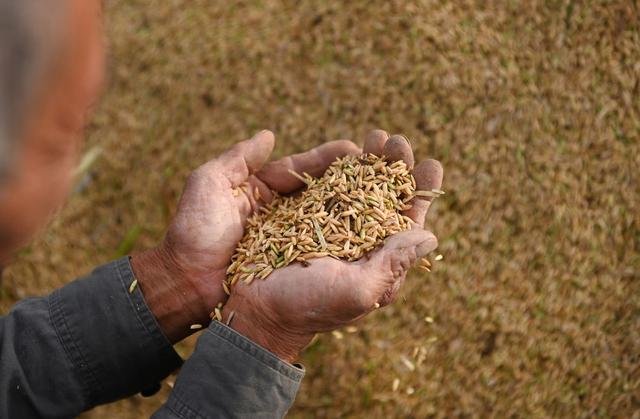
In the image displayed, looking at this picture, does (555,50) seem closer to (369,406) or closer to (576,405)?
(576,405)

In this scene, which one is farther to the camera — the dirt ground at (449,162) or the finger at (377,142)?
the dirt ground at (449,162)

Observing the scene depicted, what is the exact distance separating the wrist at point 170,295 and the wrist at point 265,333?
0.78 ft

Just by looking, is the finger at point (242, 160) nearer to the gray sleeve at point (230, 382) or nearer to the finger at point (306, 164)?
the finger at point (306, 164)

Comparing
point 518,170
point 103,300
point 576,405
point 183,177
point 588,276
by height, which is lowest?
point 576,405

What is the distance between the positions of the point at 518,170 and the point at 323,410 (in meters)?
1.35

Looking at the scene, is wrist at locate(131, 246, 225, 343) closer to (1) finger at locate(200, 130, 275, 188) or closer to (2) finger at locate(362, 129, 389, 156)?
(1) finger at locate(200, 130, 275, 188)

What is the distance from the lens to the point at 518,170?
2881mm

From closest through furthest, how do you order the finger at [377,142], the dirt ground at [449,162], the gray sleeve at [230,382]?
1. the gray sleeve at [230,382]
2. the finger at [377,142]
3. the dirt ground at [449,162]

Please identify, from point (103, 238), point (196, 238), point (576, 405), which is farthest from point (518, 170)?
point (103, 238)

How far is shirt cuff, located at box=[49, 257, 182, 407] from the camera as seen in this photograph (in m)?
2.01

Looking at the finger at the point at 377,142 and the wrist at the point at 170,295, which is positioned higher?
the finger at the point at 377,142

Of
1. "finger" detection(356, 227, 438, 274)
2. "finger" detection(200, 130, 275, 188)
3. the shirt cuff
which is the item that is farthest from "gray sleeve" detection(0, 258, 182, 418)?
"finger" detection(356, 227, 438, 274)

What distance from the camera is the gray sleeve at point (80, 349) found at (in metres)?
1.96

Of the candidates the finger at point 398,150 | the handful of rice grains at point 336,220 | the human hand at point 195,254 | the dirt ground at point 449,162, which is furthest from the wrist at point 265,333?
the dirt ground at point 449,162
